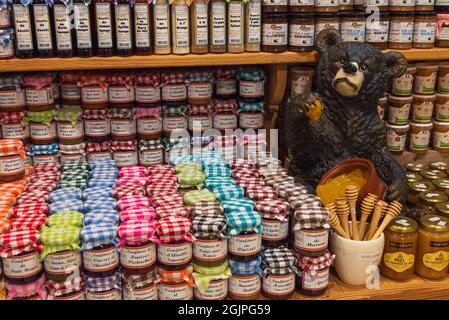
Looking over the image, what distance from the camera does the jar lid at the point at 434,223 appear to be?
161 centimetres

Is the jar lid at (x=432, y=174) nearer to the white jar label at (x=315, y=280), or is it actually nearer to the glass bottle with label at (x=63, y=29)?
the white jar label at (x=315, y=280)

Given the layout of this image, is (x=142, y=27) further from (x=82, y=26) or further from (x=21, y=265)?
(x=21, y=265)

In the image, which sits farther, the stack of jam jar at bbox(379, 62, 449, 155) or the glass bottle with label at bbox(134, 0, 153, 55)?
the stack of jam jar at bbox(379, 62, 449, 155)

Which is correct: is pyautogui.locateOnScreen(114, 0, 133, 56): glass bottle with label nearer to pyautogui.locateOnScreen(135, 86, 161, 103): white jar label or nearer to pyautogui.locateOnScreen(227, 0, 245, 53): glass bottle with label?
pyautogui.locateOnScreen(135, 86, 161, 103): white jar label

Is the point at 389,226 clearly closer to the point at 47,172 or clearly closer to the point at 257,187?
the point at 257,187

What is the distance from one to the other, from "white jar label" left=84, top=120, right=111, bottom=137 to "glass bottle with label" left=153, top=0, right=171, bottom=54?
A: 0.33m

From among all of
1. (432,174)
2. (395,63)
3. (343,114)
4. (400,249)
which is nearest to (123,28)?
(343,114)

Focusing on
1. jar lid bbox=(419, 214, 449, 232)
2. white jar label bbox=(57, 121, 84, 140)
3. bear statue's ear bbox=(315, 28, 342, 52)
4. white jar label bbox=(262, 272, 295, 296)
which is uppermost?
bear statue's ear bbox=(315, 28, 342, 52)

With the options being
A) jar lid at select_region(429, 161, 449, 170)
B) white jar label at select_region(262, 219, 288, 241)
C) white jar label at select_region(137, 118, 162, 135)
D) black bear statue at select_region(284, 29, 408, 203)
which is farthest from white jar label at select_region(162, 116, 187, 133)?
jar lid at select_region(429, 161, 449, 170)

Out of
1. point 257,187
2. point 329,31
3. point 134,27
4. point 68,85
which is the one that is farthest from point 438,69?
point 68,85

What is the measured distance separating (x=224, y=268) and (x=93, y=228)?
1.16ft

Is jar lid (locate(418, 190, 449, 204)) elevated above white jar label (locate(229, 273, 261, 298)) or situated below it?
above

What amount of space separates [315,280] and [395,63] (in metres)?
0.74

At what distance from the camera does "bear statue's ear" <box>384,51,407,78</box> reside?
178 cm
